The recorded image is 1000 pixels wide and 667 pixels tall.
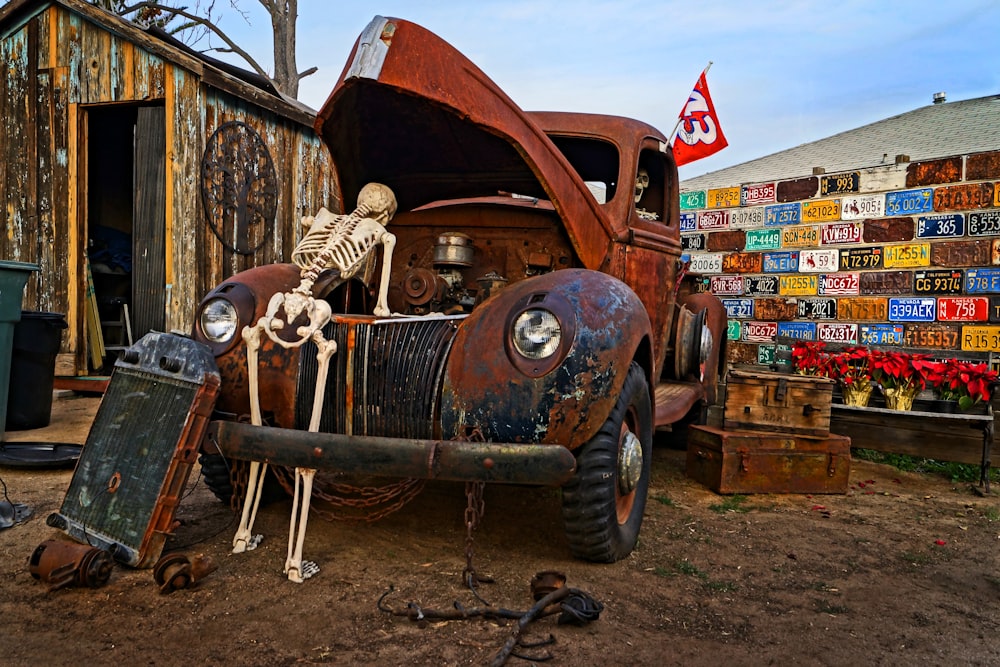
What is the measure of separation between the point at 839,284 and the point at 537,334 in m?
5.63

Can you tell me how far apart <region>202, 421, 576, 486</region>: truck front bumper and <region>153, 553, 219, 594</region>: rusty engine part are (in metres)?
0.48

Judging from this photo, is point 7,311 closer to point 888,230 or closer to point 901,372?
point 901,372

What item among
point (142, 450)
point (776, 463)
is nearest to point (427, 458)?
point (142, 450)

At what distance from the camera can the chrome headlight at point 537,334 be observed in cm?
274

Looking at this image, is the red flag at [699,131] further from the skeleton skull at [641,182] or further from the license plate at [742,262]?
the skeleton skull at [641,182]

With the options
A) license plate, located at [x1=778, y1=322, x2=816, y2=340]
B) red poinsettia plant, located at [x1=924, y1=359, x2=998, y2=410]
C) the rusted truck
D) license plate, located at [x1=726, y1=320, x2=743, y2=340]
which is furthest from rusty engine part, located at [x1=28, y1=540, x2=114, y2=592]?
license plate, located at [x1=726, y1=320, x2=743, y2=340]

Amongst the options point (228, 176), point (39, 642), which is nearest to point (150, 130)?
point (228, 176)

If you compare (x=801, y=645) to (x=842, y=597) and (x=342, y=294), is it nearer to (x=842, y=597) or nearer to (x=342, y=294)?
(x=842, y=597)

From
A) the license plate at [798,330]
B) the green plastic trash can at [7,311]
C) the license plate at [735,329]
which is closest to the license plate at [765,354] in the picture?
the license plate at [798,330]

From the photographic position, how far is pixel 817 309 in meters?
7.48

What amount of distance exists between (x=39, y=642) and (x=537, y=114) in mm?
3644

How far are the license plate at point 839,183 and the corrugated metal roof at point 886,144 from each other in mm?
286

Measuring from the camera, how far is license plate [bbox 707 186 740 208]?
26.8 ft

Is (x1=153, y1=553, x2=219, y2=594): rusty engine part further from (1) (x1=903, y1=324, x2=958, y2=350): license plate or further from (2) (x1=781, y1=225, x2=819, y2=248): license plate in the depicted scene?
(2) (x1=781, y1=225, x2=819, y2=248): license plate
